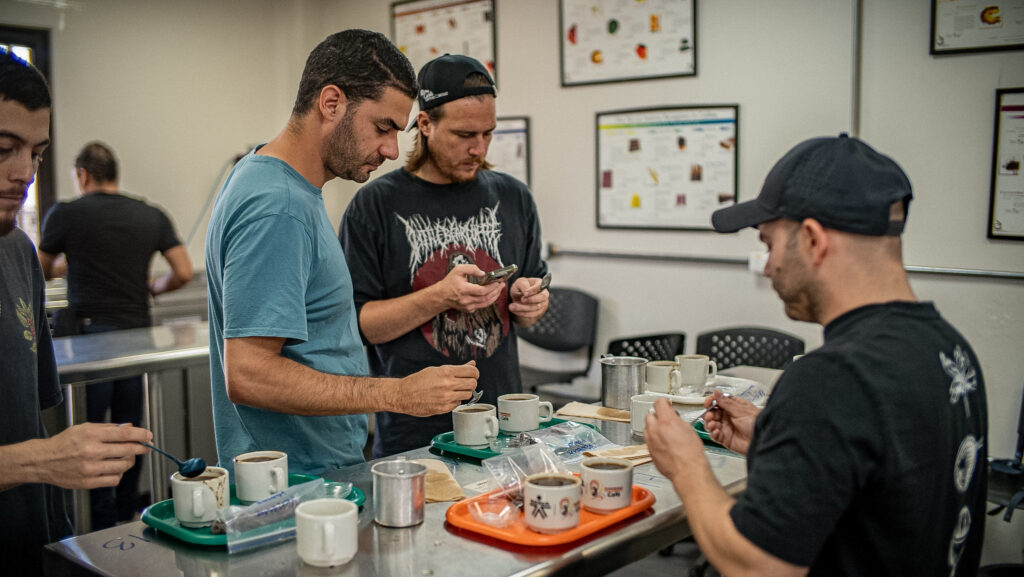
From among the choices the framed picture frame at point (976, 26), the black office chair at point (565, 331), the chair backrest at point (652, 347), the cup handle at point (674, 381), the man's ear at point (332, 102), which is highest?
the framed picture frame at point (976, 26)

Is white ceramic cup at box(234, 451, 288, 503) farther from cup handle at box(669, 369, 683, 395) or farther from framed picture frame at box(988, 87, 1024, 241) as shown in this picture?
framed picture frame at box(988, 87, 1024, 241)

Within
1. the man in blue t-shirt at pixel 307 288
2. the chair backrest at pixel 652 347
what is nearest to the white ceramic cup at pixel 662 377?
the chair backrest at pixel 652 347

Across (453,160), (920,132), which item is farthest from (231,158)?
(920,132)

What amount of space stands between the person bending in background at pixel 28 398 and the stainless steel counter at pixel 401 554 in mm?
111

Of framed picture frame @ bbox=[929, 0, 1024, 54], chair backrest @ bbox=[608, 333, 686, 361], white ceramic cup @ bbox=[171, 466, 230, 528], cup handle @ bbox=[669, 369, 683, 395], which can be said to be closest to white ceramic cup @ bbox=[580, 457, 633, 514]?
white ceramic cup @ bbox=[171, 466, 230, 528]

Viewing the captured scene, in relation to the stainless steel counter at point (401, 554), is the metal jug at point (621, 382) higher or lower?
higher

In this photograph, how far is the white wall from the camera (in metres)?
3.15

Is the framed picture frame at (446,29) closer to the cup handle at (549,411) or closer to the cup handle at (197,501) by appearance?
the cup handle at (549,411)

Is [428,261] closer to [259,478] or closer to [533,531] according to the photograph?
[259,478]

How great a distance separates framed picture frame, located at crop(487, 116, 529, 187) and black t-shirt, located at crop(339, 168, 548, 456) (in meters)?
2.16

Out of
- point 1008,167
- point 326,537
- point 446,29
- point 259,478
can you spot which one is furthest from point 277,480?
point 446,29

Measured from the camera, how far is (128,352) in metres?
3.28

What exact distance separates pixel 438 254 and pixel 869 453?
1.42 m

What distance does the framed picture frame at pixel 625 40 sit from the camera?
3.88 metres
